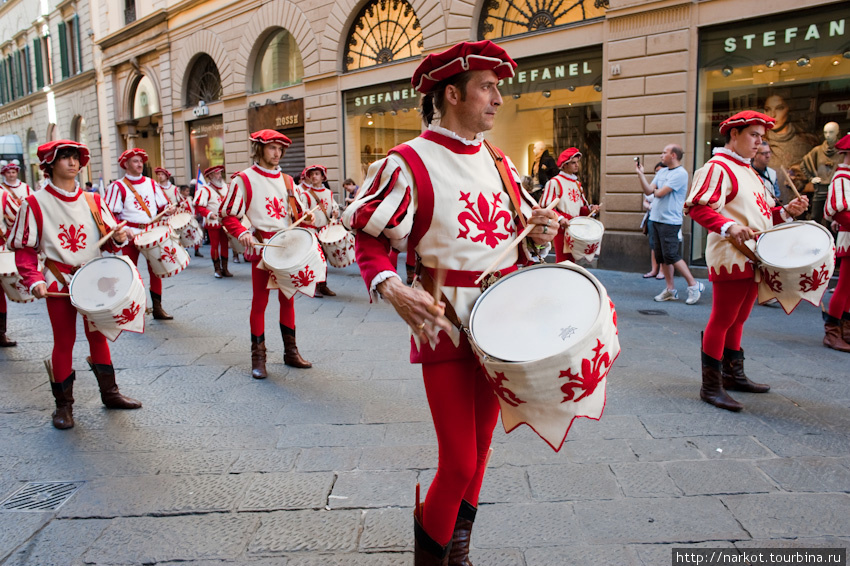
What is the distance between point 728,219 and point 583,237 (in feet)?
9.67

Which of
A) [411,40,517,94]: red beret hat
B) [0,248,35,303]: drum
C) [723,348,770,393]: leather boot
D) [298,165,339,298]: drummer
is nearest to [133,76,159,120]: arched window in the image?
[298,165,339,298]: drummer

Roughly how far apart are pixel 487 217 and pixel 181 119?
21534 millimetres

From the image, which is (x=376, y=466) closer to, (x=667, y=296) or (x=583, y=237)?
(x=583, y=237)

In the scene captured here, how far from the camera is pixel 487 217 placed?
2.23 meters

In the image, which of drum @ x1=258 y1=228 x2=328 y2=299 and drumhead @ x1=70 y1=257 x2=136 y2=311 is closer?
drumhead @ x1=70 y1=257 x2=136 y2=311

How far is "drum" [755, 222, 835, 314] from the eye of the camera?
160 inches

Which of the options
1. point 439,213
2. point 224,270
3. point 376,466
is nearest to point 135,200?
point 224,270

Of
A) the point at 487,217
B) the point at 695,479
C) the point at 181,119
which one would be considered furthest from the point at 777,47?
the point at 181,119

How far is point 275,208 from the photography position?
17.3ft

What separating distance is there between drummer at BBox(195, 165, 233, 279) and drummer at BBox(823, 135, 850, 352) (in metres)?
8.58

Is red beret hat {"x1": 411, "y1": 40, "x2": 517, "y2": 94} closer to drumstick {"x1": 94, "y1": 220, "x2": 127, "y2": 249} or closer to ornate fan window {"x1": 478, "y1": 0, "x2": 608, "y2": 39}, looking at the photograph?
drumstick {"x1": 94, "y1": 220, "x2": 127, "y2": 249}

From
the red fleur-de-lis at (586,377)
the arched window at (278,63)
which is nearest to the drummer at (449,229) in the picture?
the red fleur-de-lis at (586,377)

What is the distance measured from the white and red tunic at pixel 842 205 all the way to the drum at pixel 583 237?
2189 mm

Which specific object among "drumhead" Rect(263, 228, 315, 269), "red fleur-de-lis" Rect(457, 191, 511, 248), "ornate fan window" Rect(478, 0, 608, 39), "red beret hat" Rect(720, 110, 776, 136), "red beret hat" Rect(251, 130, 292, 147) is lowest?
"drumhead" Rect(263, 228, 315, 269)
